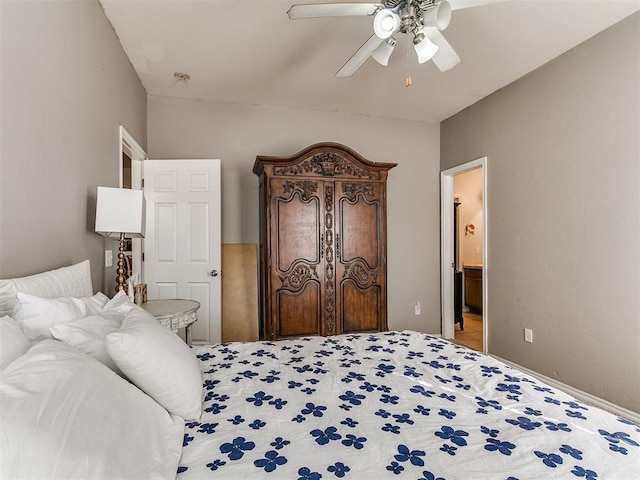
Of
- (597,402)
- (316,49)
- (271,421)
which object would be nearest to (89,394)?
(271,421)

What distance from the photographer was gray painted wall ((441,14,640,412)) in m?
2.52

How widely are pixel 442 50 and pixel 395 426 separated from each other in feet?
6.65

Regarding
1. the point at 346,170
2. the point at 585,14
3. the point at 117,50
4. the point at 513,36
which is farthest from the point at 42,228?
the point at 585,14

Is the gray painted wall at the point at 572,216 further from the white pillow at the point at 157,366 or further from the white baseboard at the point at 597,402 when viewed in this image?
the white pillow at the point at 157,366

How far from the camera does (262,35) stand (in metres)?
→ 2.74

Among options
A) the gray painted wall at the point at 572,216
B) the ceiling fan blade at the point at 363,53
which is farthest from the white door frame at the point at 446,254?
the ceiling fan blade at the point at 363,53

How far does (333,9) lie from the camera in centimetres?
183

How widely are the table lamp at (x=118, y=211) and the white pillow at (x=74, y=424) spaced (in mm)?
1325

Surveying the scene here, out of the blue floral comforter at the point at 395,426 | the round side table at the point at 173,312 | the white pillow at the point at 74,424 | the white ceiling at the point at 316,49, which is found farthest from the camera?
the white ceiling at the point at 316,49

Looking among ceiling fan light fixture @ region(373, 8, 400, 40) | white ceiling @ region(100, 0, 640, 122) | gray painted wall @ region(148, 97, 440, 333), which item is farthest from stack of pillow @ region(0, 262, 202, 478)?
gray painted wall @ region(148, 97, 440, 333)

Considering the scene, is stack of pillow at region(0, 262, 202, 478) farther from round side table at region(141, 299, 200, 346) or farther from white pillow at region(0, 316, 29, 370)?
round side table at region(141, 299, 200, 346)

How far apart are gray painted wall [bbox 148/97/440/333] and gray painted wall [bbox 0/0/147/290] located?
130 cm

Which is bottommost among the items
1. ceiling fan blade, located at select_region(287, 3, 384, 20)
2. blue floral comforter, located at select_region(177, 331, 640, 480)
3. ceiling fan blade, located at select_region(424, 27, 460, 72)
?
blue floral comforter, located at select_region(177, 331, 640, 480)

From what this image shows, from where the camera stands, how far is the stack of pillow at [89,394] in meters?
0.61
